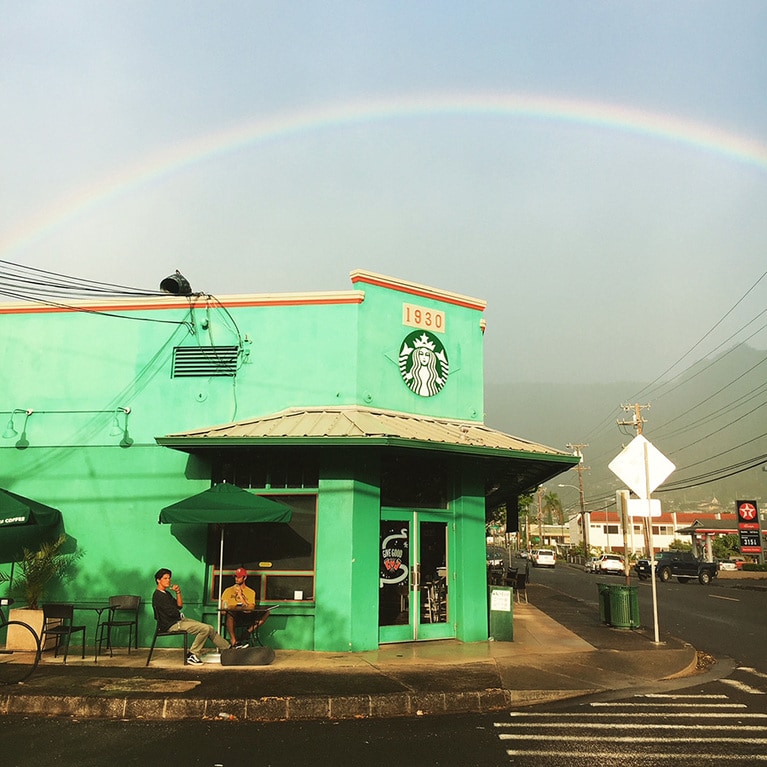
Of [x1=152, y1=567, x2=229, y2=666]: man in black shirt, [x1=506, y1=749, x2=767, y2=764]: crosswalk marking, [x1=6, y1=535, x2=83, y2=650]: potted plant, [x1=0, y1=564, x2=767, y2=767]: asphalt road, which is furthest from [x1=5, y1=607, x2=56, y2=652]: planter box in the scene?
[x1=506, y1=749, x2=767, y2=764]: crosswalk marking

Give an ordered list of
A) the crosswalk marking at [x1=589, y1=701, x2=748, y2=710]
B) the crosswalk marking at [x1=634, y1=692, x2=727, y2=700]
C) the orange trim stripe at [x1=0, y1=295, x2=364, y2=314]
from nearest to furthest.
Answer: the crosswalk marking at [x1=589, y1=701, x2=748, y2=710] → the crosswalk marking at [x1=634, y1=692, x2=727, y2=700] → the orange trim stripe at [x1=0, y1=295, x2=364, y2=314]

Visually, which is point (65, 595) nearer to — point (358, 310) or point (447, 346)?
point (358, 310)

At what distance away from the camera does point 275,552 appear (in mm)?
12023

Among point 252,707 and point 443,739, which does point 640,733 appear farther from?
point 252,707

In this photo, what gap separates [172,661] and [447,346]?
7.67 m

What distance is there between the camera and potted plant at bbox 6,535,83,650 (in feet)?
37.3

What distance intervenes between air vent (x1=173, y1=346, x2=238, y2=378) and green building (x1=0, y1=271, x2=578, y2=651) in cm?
3

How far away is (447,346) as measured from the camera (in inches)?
561

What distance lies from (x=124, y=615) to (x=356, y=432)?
519cm

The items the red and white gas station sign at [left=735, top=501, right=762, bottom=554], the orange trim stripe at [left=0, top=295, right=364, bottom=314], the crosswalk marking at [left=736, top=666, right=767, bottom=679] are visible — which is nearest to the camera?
the crosswalk marking at [left=736, top=666, right=767, bottom=679]

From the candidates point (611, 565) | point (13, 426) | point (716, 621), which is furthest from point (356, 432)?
point (611, 565)

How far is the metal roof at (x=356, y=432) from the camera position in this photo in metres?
11.0

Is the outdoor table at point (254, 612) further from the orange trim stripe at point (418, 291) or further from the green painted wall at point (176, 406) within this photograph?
the orange trim stripe at point (418, 291)

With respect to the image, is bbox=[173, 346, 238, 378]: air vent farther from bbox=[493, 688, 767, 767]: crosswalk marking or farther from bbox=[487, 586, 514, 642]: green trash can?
bbox=[493, 688, 767, 767]: crosswalk marking
